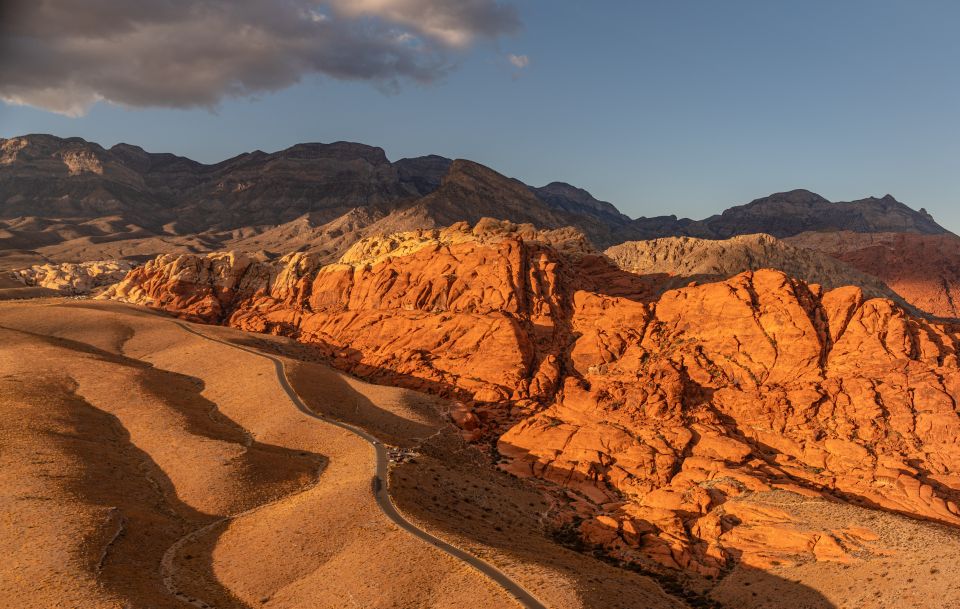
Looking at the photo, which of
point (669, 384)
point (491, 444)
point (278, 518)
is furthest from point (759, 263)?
point (278, 518)

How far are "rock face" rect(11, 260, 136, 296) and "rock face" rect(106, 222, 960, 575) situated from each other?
67190 millimetres

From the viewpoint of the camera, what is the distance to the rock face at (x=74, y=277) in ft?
538

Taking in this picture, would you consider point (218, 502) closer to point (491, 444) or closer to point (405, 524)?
point (405, 524)

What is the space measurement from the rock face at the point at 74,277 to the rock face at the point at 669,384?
2645 inches

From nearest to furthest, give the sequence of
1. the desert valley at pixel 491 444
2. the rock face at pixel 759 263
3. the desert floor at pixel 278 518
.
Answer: the desert floor at pixel 278 518, the desert valley at pixel 491 444, the rock face at pixel 759 263

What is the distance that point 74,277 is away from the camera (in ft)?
549

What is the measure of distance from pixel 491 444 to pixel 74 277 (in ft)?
441

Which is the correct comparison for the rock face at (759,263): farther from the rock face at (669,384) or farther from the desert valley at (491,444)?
the rock face at (669,384)

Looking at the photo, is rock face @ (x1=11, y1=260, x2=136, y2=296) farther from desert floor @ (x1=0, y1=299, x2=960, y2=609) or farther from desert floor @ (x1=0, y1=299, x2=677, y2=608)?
desert floor @ (x1=0, y1=299, x2=960, y2=609)

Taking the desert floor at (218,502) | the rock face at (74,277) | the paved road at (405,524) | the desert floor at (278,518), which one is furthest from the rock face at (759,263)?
the rock face at (74,277)

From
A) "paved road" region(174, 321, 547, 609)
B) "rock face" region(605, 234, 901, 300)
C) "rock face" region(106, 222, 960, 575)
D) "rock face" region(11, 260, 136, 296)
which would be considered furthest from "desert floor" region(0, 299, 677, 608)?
"rock face" region(605, 234, 901, 300)

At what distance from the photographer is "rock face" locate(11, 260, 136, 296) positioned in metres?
164

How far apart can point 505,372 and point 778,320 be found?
36.3 m

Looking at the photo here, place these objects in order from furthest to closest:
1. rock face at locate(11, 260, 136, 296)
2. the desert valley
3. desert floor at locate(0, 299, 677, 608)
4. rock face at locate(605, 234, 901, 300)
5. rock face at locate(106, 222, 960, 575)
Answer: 1. rock face at locate(11, 260, 136, 296)
2. rock face at locate(605, 234, 901, 300)
3. rock face at locate(106, 222, 960, 575)
4. the desert valley
5. desert floor at locate(0, 299, 677, 608)
